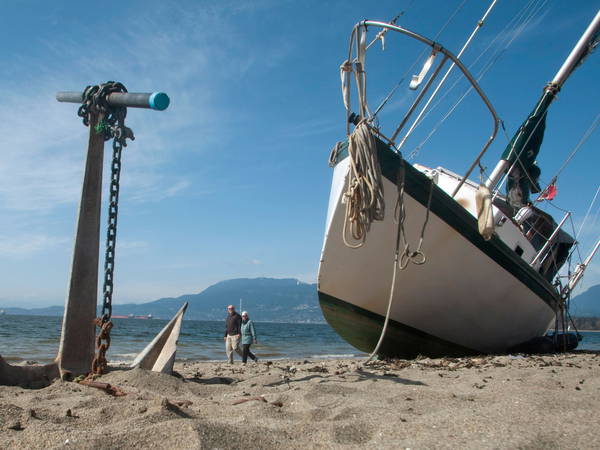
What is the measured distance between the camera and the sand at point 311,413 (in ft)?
10.9

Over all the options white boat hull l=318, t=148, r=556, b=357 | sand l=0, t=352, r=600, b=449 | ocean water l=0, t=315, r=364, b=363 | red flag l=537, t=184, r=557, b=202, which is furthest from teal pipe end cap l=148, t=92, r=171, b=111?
red flag l=537, t=184, r=557, b=202

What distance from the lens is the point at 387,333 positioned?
1066 centimetres

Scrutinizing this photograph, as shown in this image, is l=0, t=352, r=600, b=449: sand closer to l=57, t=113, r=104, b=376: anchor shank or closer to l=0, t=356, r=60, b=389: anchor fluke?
l=0, t=356, r=60, b=389: anchor fluke

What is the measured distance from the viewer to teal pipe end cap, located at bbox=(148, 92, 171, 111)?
18.5 feet

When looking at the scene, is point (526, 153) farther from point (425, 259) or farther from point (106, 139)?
point (106, 139)

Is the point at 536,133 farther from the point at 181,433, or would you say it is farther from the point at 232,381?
the point at 181,433

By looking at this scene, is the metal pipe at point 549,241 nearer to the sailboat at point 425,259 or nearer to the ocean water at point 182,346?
the sailboat at point 425,259

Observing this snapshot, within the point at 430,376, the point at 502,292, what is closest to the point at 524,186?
the point at 502,292

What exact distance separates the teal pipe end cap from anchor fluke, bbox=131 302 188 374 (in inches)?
102

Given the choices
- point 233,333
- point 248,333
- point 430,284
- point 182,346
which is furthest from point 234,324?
point 182,346

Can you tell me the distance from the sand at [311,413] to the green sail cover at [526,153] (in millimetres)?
7776

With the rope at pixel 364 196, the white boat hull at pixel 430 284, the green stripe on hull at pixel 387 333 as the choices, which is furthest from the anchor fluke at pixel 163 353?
the green stripe on hull at pixel 387 333

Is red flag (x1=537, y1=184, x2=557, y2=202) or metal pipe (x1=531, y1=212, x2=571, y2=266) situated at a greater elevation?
red flag (x1=537, y1=184, x2=557, y2=202)

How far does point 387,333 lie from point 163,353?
5.55 meters
